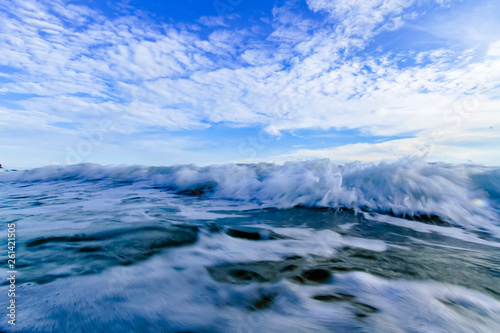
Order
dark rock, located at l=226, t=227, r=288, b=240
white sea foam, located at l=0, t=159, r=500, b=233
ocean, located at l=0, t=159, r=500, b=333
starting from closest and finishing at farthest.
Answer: ocean, located at l=0, t=159, r=500, b=333 → dark rock, located at l=226, t=227, r=288, b=240 → white sea foam, located at l=0, t=159, r=500, b=233

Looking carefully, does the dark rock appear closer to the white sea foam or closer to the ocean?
the ocean

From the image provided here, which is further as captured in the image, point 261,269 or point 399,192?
point 399,192

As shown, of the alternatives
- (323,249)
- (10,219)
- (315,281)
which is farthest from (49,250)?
(323,249)

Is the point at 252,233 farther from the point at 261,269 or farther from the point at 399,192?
the point at 399,192

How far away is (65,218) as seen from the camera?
411 cm

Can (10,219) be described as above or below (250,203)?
below

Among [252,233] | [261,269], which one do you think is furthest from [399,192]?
[261,269]

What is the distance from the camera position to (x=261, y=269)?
229cm

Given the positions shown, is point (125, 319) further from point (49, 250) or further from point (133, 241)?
point (49, 250)

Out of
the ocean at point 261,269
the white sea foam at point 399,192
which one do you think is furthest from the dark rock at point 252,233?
the white sea foam at point 399,192

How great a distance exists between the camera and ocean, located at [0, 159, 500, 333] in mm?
1557

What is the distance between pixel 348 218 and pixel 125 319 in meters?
3.92

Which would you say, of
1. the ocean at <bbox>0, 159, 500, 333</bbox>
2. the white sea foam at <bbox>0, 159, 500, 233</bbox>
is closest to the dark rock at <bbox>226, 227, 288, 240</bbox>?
the ocean at <bbox>0, 159, 500, 333</bbox>

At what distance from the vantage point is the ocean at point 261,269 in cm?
156
